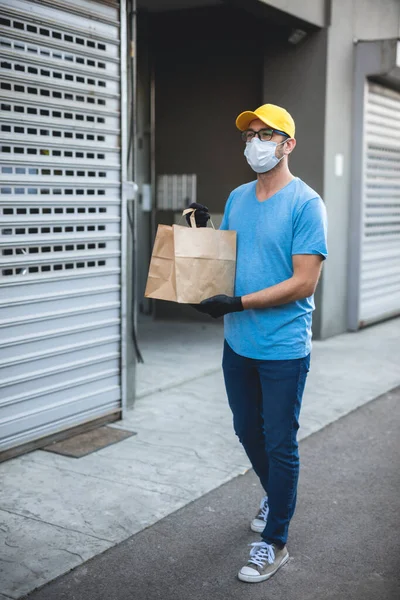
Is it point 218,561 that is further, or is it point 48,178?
point 48,178

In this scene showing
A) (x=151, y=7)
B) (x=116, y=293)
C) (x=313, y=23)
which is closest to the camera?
(x=116, y=293)

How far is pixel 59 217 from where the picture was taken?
5555 millimetres

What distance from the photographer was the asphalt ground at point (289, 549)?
140 inches

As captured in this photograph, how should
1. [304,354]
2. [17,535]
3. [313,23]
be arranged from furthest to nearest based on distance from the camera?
[313,23] → [17,535] → [304,354]

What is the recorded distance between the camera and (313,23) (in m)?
9.00

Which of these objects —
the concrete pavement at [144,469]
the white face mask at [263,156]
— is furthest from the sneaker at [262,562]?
the white face mask at [263,156]

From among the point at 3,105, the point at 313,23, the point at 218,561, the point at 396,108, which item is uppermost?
the point at 313,23

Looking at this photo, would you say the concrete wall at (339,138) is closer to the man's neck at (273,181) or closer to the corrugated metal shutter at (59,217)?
the corrugated metal shutter at (59,217)

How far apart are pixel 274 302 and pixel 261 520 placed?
1361 millimetres

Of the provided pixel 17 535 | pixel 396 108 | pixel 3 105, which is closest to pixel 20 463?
pixel 17 535

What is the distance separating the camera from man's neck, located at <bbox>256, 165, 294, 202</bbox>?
3729 mm

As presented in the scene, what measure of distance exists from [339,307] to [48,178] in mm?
5690

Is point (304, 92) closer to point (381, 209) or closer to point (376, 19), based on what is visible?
point (376, 19)

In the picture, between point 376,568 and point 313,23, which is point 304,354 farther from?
point 313,23
